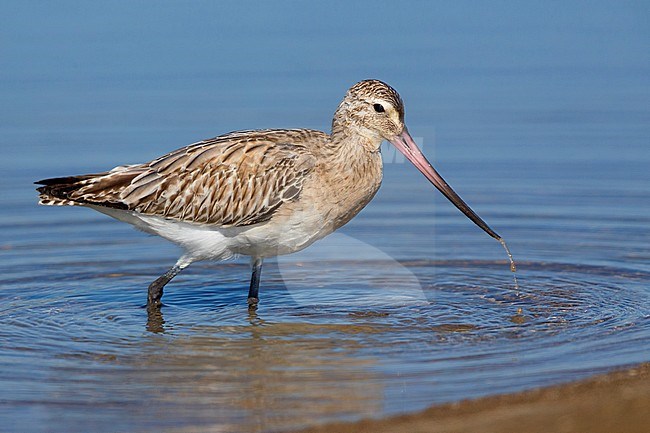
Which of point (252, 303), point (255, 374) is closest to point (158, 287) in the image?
point (252, 303)

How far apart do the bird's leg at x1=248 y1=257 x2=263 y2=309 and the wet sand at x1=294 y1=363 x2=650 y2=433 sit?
318cm

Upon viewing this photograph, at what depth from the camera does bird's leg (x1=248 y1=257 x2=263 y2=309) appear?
1048 centimetres

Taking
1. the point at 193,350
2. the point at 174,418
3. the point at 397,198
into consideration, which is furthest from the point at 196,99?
the point at 174,418

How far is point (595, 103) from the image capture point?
16.5m

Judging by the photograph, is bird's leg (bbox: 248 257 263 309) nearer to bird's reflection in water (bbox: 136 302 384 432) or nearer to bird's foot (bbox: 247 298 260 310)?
bird's foot (bbox: 247 298 260 310)

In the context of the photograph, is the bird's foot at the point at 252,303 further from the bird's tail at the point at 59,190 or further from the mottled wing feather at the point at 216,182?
the bird's tail at the point at 59,190

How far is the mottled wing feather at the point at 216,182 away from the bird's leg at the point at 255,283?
1.58 feet

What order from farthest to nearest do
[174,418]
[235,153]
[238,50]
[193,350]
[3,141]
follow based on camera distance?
[238,50], [3,141], [235,153], [193,350], [174,418]

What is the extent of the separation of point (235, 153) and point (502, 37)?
8.88 metres

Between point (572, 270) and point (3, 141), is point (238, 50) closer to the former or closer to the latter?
point (3, 141)

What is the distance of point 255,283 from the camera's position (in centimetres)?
1055

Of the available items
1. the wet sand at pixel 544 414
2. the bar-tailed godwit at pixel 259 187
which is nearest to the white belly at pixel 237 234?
the bar-tailed godwit at pixel 259 187

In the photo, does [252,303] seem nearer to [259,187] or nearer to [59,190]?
[259,187]

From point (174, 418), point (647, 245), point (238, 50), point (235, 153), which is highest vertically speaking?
point (238, 50)
